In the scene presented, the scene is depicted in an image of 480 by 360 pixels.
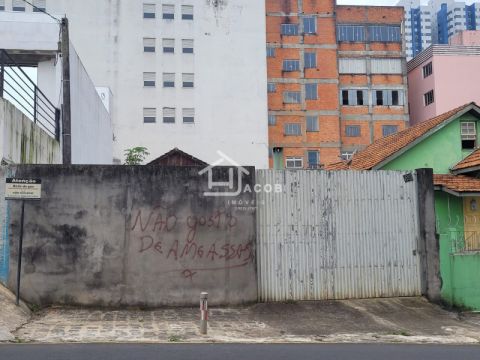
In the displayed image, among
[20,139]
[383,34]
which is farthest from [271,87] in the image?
[20,139]

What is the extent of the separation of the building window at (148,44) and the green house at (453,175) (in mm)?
33397

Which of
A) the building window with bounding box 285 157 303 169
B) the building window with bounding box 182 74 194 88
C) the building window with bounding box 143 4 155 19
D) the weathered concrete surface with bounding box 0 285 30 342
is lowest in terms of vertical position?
the weathered concrete surface with bounding box 0 285 30 342

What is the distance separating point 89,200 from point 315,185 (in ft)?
17.0

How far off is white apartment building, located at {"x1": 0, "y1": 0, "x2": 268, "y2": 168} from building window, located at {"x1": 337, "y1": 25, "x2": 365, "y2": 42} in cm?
1044

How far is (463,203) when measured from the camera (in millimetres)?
16047

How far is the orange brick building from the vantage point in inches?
2146

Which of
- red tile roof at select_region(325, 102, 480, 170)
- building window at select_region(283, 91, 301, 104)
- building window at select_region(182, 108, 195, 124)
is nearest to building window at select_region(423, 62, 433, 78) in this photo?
building window at select_region(283, 91, 301, 104)

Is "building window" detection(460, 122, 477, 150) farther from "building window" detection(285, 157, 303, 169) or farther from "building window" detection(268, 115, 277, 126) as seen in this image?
"building window" detection(268, 115, 277, 126)

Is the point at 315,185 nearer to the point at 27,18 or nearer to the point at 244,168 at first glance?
the point at 244,168

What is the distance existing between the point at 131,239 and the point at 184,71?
40190mm

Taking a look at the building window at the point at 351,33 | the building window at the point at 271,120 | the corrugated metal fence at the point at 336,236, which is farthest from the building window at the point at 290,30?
the corrugated metal fence at the point at 336,236

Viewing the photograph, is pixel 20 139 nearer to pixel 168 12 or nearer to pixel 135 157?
pixel 135 157
